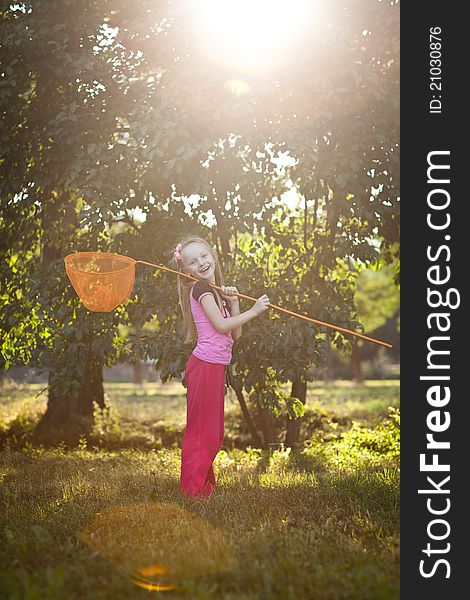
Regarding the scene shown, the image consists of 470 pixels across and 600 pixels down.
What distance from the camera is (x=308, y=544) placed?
4.28m

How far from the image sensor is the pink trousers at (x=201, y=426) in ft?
18.5

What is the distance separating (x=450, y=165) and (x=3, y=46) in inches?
216

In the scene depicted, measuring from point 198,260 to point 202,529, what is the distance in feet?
7.86

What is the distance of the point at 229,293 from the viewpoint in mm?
5652

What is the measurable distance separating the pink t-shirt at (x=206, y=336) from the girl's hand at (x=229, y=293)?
0.15m

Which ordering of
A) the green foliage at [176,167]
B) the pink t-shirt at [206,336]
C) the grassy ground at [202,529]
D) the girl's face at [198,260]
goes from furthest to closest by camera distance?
the green foliage at [176,167] → the girl's face at [198,260] → the pink t-shirt at [206,336] → the grassy ground at [202,529]

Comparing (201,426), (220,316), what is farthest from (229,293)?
(201,426)

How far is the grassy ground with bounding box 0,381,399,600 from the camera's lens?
3.65 metres

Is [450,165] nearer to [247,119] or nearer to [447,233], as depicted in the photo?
[447,233]

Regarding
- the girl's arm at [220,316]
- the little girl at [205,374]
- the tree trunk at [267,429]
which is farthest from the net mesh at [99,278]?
the tree trunk at [267,429]

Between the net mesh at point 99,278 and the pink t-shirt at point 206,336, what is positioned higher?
the net mesh at point 99,278

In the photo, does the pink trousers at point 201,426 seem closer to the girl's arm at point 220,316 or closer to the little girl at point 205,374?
the little girl at point 205,374


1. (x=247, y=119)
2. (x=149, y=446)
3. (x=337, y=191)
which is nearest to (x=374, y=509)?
(x=337, y=191)

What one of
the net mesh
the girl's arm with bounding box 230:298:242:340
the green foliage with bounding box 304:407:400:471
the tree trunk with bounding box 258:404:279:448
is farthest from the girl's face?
the tree trunk with bounding box 258:404:279:448
